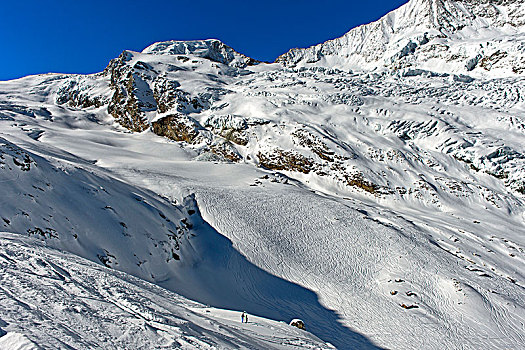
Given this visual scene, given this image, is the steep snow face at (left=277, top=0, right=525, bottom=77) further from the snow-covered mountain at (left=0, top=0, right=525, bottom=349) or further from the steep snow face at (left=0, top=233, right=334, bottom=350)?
the steep snow face at (left=0, top=233, right=334, bottom=350)

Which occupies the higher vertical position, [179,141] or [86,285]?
[179,141]

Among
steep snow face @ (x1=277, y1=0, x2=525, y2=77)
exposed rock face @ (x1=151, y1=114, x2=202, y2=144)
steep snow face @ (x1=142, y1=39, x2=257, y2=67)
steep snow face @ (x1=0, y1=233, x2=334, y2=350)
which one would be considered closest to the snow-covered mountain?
steep snow face @ (x1=0, y1=233, x2=334, y2=350)

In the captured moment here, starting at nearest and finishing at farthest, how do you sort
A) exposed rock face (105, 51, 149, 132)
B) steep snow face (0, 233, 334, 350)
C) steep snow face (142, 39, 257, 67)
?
steep snow face (0, 233, 334, 350)
exposed rock face (105, 51, 149, 132)
steep snow face (142, 39, 257, 67)

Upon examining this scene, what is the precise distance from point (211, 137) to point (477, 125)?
143ft

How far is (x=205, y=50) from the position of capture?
316 feet

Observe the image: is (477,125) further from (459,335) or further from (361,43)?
(361,43)

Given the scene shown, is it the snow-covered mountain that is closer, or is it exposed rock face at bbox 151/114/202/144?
the snow-covered mountain

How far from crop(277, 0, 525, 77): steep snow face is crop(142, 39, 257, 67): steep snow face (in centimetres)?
2231

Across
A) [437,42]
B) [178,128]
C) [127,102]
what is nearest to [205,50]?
[127,102]

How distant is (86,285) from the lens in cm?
650

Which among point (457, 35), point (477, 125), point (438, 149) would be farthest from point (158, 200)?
point (457, 35)

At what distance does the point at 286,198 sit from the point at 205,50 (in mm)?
82784

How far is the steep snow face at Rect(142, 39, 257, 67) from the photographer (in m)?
95.1

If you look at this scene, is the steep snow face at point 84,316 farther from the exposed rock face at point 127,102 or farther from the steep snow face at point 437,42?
the steep snow face at point 437,42
